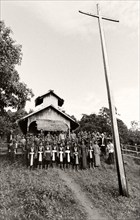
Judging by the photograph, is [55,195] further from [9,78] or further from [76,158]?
[9,78]

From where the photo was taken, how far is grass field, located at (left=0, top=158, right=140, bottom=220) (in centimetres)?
719

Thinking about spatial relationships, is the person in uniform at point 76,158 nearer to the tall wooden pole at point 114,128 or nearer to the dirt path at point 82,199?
the dirt path at point 82,199

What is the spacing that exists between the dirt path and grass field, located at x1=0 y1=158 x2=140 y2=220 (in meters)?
0.21

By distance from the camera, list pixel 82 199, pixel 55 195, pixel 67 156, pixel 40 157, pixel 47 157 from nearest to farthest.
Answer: pixel 55 195 < pixel 82 199 < pixel 40 157 < pixel 47 157 < pixel 67 156

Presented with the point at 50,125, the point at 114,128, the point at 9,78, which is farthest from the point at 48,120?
the point at 114,128

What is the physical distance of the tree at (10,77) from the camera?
55.3 feet

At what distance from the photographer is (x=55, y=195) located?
330 inches

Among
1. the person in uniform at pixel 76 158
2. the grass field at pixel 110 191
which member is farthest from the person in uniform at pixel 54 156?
the grass field at pixel 110 191

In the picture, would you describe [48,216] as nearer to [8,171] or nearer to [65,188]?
[65,188]

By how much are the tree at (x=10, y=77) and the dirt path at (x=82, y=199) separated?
10.4 metres

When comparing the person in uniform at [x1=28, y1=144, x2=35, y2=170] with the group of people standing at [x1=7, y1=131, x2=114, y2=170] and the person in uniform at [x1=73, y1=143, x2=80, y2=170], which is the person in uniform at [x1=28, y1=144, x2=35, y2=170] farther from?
the person in uniform at [x1=73, y1=143, x2=80, y2=170]

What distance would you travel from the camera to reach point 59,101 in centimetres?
2603

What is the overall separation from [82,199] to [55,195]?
1312 mm

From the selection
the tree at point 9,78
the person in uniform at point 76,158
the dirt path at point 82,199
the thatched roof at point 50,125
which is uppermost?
the tree at point 9,78
